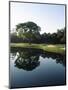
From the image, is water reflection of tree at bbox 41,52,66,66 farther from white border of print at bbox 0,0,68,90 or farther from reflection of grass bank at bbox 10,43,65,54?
white border of print at bbox 0,0,68,90

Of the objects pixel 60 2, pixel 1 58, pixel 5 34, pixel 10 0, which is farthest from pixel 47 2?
pixel 1 58

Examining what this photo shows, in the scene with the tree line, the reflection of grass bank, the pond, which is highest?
the tree line

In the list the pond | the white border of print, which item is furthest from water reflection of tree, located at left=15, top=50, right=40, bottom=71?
the white border of print

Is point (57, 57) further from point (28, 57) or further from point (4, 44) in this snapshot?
point (4, 44)

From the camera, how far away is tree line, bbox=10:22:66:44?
2.41m

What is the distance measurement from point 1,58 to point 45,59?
1.38 ft

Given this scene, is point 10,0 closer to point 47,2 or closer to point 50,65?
point 47,2

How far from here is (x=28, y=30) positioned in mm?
2436

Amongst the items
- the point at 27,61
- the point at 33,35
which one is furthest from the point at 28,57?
the point at 33,35

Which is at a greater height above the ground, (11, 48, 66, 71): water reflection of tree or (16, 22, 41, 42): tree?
(16, 22, 41, 42): tree

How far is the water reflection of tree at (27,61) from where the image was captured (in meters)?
2.41

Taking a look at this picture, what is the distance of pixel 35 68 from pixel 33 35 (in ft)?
1.03

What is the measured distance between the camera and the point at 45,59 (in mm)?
2455

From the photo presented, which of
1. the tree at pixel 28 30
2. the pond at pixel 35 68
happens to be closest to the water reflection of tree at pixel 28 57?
the pond at pixel 35 68
